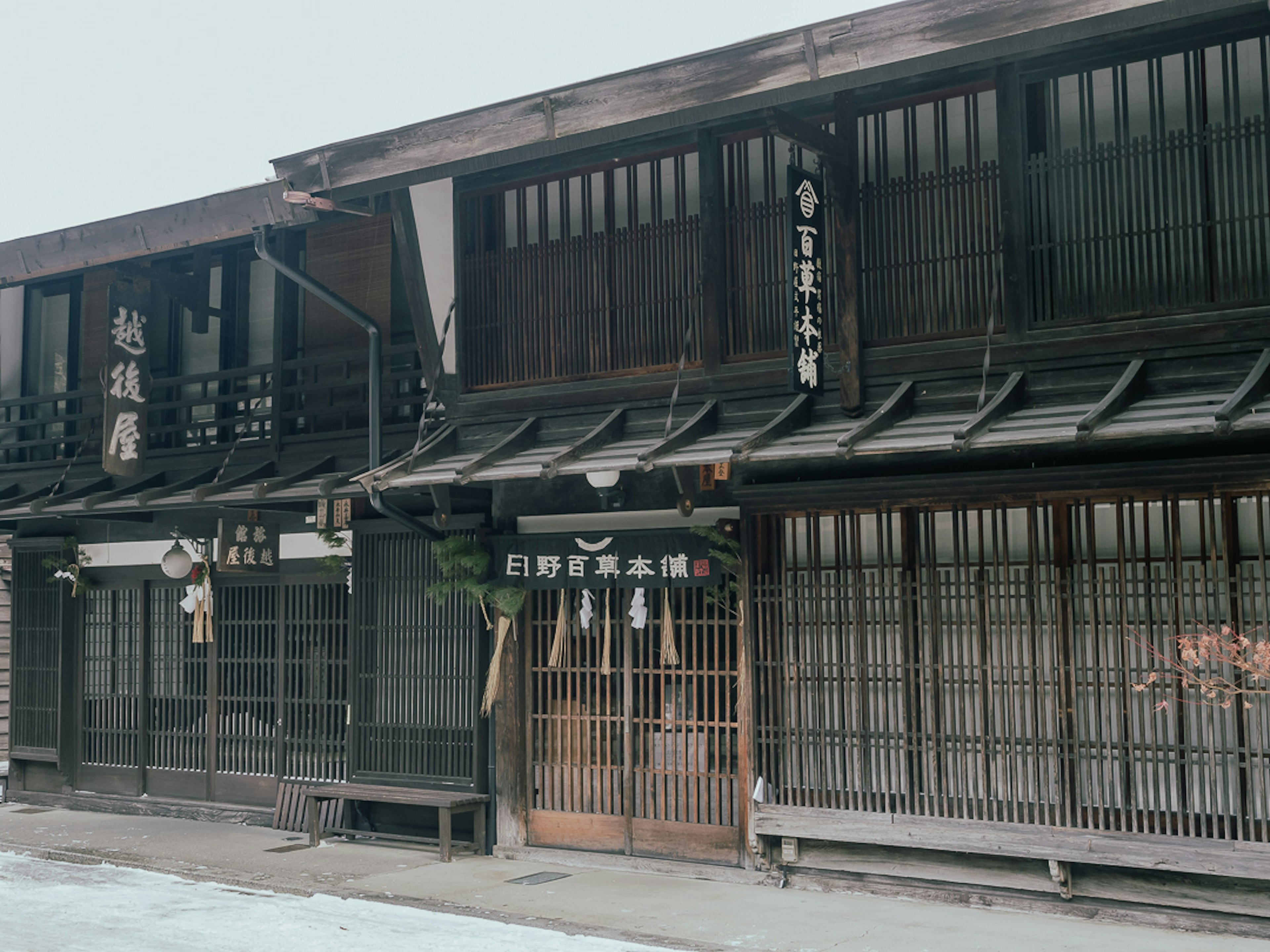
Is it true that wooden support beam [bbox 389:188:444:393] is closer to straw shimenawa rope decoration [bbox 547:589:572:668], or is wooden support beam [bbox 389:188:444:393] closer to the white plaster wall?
the white plaster wall

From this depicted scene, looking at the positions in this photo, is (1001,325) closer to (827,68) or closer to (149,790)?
(827,68)

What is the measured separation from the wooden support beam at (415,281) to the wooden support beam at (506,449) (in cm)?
128

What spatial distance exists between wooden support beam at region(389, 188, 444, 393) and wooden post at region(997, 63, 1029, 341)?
5826mm

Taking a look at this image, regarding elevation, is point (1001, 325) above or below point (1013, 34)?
below


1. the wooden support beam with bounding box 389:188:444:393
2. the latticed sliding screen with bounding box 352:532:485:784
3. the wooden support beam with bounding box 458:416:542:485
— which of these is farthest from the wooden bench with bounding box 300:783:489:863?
the wooden support beam with bounding box 389:188:444:393

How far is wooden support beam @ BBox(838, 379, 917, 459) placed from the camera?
30.1ft

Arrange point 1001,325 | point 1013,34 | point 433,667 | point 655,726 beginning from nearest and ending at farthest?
point 1013,34
point 1001,325
point 655,726
point 433,667

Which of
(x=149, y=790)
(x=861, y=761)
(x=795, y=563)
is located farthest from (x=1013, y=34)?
(x=149, y=790)

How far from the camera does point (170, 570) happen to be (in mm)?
15000

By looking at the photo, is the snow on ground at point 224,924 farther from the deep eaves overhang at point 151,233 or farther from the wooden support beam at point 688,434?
the deep eaves overhang at point 151,233

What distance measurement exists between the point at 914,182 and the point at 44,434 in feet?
40.7

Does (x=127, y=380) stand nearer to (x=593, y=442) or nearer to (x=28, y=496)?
(x=28, y=496)

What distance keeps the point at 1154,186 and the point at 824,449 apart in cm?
325

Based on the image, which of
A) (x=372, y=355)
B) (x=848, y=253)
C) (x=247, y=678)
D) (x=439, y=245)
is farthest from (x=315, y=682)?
(x=848, y=253)
